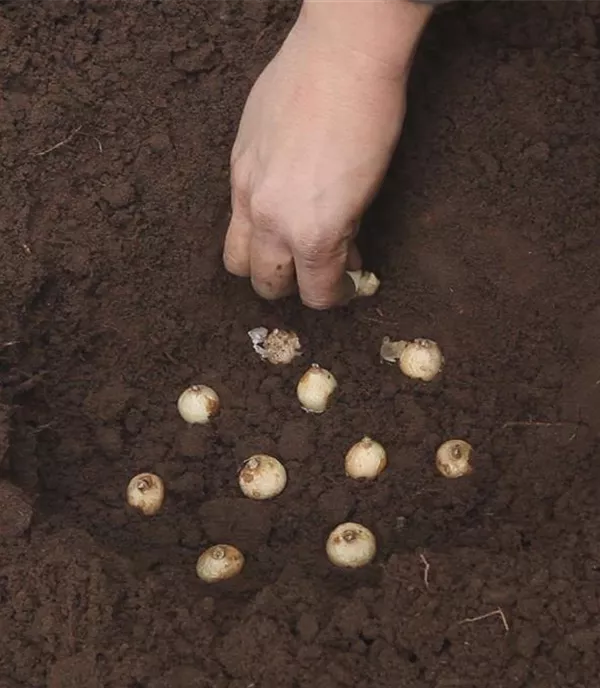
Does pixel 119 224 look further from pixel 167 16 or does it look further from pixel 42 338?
Answer: pixel 167 16

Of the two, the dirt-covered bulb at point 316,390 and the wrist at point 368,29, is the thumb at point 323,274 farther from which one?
the wrist at point 368,29

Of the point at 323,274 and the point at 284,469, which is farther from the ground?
the point at 323,274

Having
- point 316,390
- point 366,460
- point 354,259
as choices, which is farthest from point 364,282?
point 366,460

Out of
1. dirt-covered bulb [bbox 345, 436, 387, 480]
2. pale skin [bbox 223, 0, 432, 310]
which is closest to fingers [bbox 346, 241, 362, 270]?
pale skin [bbox 223, 0, 432, 310]

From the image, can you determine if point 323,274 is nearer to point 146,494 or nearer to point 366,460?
point 366,460

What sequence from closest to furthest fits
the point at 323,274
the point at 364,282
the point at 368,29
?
the point at 368,29
the point at 323,274
the point at 364,282

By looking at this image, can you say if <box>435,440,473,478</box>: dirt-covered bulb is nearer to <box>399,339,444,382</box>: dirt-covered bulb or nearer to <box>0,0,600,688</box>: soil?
<box>0,0,600,688</box>: soil

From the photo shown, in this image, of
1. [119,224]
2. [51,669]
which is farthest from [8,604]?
[119,224]

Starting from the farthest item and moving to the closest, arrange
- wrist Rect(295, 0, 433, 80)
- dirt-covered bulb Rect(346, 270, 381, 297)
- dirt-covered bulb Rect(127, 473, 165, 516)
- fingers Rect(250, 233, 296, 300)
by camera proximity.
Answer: dirt-covered bulb Rect(346, 270, 381, 297)
dirt-covered bulb Rect(127, 473, 165, 516)
fingers Rect(250, 233, 296, 300)
wrist Rect(295, 0, 433, 80)
